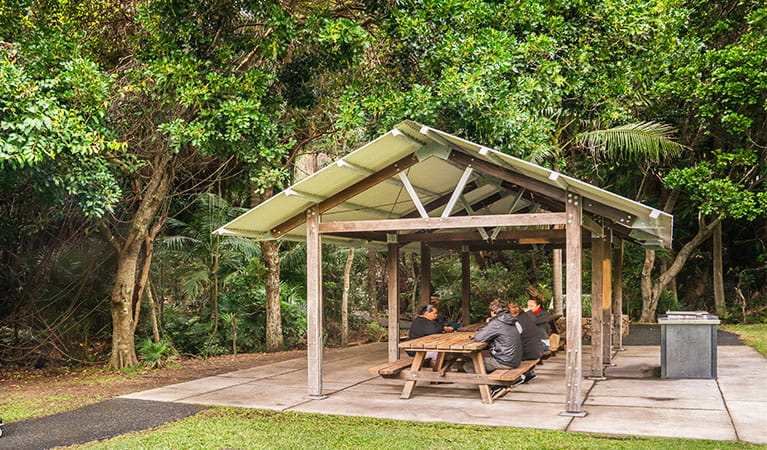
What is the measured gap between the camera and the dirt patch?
860 cm

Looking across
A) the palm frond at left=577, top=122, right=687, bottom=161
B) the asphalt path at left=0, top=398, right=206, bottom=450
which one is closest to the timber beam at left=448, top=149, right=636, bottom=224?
the asphalt path at left=0, top=398, right=206, bottom=450

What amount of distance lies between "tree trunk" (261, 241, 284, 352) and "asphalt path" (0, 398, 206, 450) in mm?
5514

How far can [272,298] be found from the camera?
14016mm

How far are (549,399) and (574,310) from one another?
4.94 ft

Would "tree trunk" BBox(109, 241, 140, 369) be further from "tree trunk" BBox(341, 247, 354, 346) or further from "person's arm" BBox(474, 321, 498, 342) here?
"person's arm" BBox(474, 321, 498, 342)

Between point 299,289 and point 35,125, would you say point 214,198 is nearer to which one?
point 299,289

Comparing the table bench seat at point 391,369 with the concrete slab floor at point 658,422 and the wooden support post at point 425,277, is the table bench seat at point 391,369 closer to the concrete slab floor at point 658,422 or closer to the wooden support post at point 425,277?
the concrete slab floor at point 658,422

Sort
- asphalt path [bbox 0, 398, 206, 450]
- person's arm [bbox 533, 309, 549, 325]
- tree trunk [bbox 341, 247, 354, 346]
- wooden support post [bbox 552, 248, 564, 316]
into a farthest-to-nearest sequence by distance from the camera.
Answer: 1. wooden support post [bbox 552, 248, 564, 316]
2. tree trunk [bbox 341, 247, 354, 346]
3. person's arm [bbox 533, 309, 549, 325]
4. asphalt path [bbox 0, 398, 206, 450]

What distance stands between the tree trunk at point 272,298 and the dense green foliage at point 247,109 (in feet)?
1.44

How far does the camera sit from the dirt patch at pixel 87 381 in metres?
8.60

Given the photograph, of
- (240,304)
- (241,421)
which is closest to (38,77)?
(241,421)

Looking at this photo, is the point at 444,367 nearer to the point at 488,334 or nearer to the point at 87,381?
the point at 488,334

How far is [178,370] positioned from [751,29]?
1550 centimetres

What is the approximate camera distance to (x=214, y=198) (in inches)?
532
